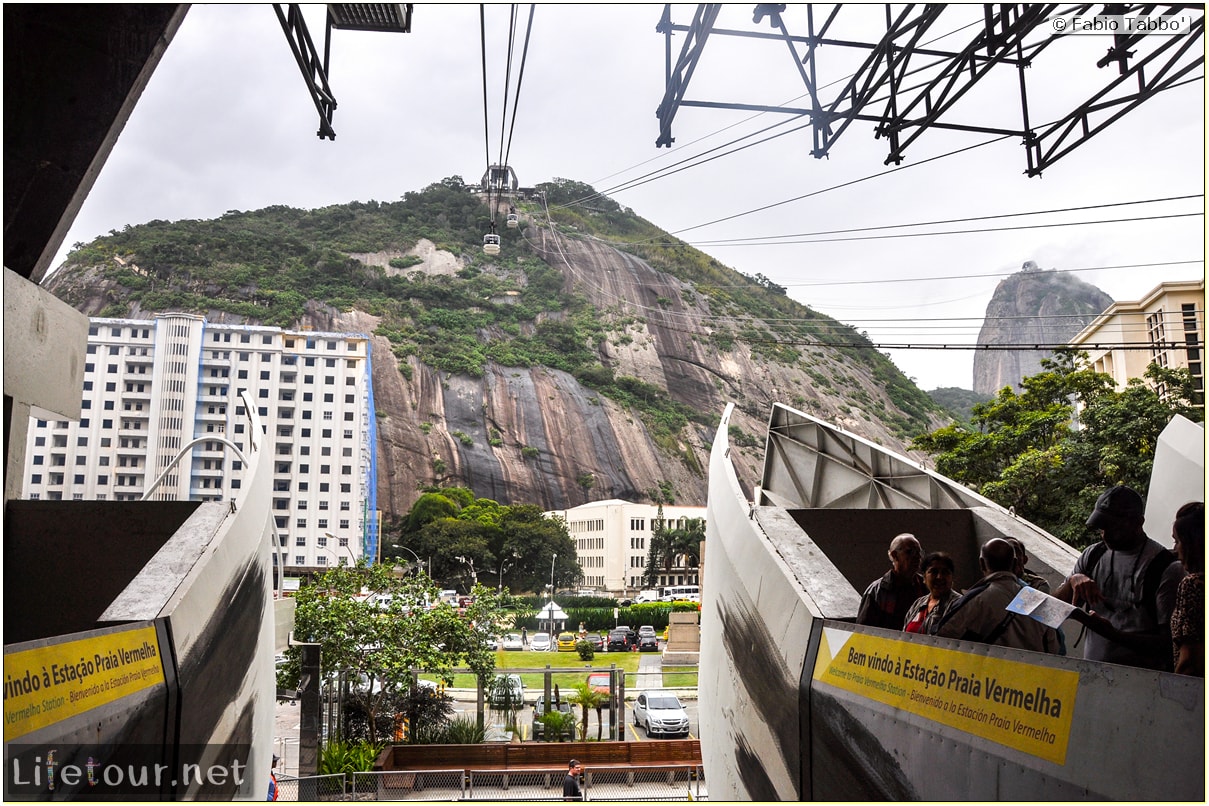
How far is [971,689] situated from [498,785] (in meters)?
12.6

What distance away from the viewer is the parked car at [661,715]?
20094 millimetres

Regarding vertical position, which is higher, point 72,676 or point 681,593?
point 72,676

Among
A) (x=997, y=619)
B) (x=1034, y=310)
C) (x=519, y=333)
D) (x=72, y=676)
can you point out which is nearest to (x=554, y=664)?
(x=72, y=676)

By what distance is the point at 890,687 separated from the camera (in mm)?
4168

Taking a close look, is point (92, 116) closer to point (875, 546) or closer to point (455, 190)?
point (875, 546)

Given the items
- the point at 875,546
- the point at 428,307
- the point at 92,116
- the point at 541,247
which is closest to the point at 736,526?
the point at 875,546

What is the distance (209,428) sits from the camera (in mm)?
75312

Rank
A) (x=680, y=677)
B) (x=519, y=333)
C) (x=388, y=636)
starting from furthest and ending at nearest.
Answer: (x=519, y=333)
(x=680, y=677)
(x=388, y=636)

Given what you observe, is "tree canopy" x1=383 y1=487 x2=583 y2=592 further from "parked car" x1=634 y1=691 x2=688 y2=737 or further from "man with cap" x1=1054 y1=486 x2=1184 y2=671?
"man with cap" x1=1054 y1=486 x2=1184 y2=671

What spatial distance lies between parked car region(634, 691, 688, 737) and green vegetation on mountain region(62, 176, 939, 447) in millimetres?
69570

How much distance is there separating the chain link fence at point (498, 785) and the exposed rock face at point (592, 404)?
65.7 metres

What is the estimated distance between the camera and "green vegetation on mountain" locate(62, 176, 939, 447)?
303ft
